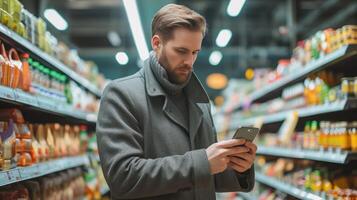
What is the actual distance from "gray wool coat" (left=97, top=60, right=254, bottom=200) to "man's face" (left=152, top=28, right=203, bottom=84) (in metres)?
0.09

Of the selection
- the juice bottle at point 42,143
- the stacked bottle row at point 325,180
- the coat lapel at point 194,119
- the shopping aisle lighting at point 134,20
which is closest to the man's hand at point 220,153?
the coat lapel at point 194,119

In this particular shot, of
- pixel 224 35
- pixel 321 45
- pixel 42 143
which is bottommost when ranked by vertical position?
pixel 42 143

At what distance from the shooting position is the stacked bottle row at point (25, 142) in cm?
260

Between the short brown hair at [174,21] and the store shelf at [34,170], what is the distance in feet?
3.27

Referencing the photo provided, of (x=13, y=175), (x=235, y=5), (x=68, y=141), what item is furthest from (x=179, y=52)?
(x=235, y=5)

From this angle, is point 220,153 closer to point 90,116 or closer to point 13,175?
point 13,175

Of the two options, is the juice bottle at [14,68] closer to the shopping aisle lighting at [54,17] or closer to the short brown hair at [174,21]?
the short brown hair at [174,21]

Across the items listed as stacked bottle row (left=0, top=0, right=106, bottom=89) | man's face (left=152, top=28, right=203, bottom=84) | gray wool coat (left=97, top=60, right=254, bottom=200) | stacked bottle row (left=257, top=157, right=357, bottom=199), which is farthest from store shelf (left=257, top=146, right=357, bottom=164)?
stacked bottle row (left=0, top=0, right=106, bottom=89)

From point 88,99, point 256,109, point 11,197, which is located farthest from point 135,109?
point 256,109

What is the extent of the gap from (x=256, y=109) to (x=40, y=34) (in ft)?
14.5

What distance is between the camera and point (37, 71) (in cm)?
349

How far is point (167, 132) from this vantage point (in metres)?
2.05

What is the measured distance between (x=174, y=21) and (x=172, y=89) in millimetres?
286

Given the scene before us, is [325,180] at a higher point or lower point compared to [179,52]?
lower
